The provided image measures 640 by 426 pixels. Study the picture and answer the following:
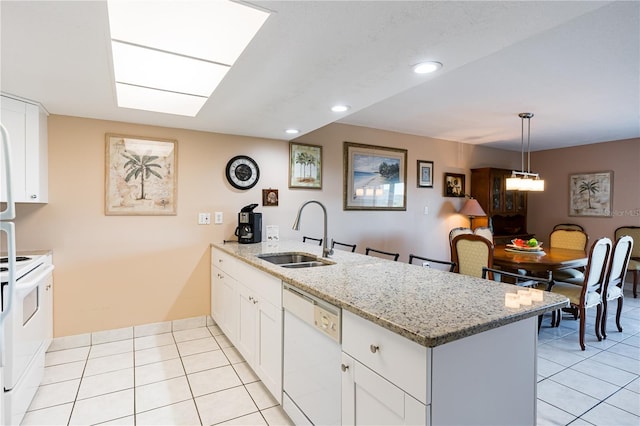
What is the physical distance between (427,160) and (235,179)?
283cm

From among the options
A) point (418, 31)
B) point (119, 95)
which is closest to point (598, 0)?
point (418, 31)

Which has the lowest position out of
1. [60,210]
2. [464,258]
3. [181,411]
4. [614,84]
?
[181,411]

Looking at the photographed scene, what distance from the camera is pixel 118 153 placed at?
119 inches

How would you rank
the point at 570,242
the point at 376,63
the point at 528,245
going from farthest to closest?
the point at 570,242
the point at 528,245
the point at 376,63

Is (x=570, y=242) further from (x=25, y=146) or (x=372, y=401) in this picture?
(x=25, y=146)

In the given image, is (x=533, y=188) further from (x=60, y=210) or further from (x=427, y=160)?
(x=60, y=210)

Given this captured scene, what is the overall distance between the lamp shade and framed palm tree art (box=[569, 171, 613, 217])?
5.87ft

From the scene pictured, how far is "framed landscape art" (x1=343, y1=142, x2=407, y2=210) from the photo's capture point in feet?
13.7

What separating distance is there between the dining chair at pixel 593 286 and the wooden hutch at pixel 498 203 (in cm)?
221

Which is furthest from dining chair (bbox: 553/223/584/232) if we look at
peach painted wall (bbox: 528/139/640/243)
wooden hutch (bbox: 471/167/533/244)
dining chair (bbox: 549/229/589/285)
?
dining chair (bbox: 549/229/589/285)

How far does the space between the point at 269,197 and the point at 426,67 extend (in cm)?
225

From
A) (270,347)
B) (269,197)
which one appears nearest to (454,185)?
(269,197)

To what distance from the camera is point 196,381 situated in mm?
2336

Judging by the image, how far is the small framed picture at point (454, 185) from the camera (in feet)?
16.4
